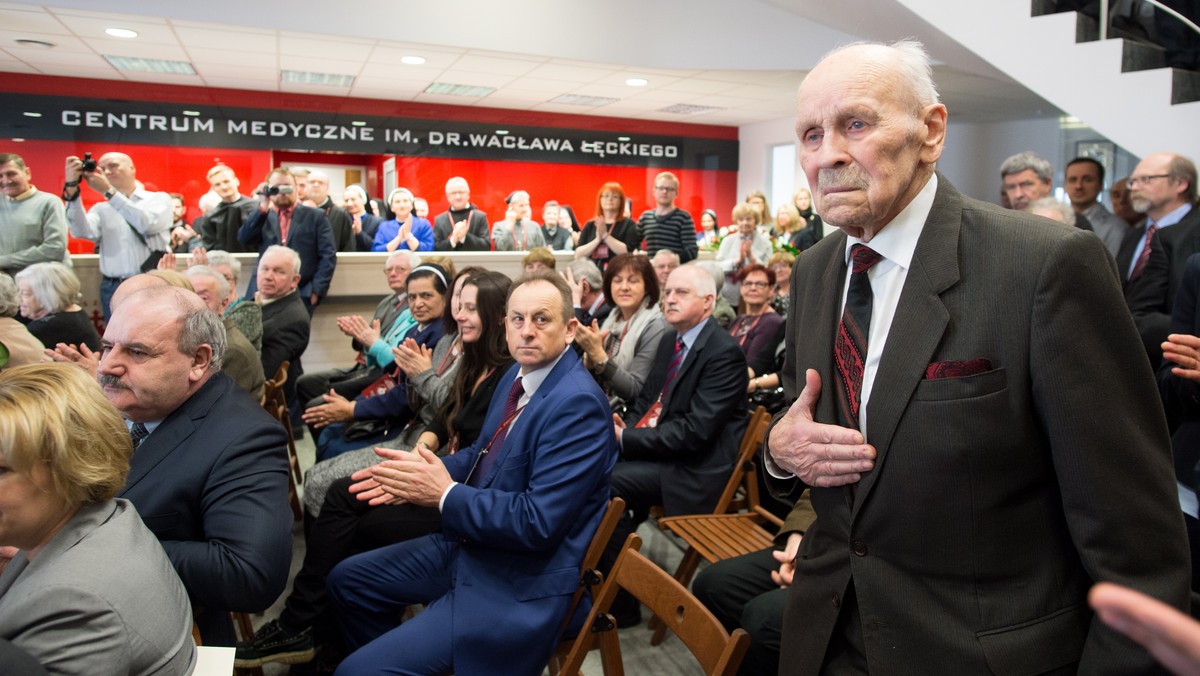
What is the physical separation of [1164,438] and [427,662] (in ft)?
5.57

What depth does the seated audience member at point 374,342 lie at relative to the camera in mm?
4305

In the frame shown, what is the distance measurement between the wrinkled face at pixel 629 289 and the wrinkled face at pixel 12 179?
13.4 ft

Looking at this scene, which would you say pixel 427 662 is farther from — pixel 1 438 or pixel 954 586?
pixel 954 586

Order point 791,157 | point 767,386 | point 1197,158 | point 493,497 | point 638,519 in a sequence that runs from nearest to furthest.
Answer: point 493,497 < point 638,519 < point 1197,158 < point 767,386 < point 791,157

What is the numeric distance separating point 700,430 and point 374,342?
6.32ft

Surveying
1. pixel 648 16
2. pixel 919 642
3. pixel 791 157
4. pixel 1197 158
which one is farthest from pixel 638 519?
pixel 791 157

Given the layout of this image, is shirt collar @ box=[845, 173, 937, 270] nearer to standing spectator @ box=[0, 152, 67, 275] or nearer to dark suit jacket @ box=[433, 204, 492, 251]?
standing spectator @ box=[0, 152, 67, 275]

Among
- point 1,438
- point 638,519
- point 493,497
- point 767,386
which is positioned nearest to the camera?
point 1,438

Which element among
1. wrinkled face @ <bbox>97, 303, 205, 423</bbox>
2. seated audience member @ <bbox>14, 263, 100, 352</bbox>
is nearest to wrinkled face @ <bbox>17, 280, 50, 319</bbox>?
seated audience member @ <bbox>14, 263, 100, 352</bbox>

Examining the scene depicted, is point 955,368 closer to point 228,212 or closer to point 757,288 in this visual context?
point 757,288

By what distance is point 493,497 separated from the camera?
2125 mm

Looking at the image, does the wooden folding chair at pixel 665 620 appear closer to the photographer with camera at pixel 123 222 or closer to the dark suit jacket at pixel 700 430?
the dark suit jacket at pixel 700 430

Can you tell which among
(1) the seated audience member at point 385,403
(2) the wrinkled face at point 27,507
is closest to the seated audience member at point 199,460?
(2) the wrinkled face at point 27,507

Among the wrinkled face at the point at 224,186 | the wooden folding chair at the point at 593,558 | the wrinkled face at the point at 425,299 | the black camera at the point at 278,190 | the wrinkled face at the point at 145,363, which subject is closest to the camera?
the wrinkled face at the point at 145,363
